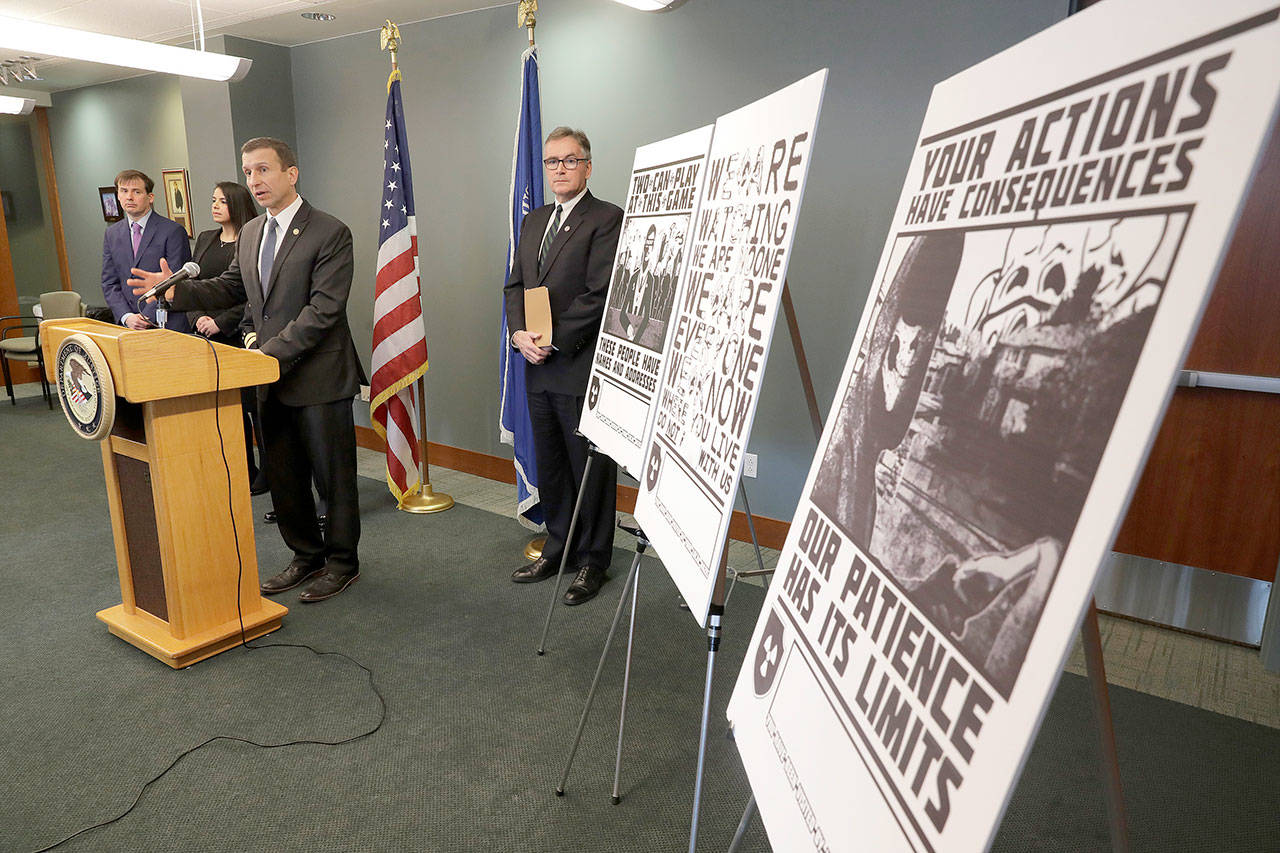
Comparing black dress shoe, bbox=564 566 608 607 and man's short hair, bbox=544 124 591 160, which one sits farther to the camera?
black dress shoe, bbox=564 566 608 607

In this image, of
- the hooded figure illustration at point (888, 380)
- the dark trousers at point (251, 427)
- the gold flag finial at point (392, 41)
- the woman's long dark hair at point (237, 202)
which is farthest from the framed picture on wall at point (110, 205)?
the hooded figure illustration at point (888, 380)

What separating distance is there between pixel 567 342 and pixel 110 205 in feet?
18.6

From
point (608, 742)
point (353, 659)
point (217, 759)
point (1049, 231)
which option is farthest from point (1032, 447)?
point (353, 659)

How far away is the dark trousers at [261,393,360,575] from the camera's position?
2.97 meters

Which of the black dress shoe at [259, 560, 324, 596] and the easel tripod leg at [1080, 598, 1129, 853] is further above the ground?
the easel tripod leg at [1080, 598, 1129, 853]

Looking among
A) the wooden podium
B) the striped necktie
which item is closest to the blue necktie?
the wooden podium

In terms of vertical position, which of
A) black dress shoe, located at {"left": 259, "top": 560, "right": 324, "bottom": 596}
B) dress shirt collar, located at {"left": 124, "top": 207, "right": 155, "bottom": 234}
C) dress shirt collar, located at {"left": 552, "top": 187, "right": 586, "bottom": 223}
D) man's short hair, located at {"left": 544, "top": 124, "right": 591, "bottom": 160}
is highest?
man's short hair, located at {"left": 544, "top": 124, "right": 591, "bottom": 160}

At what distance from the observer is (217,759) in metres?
2.08

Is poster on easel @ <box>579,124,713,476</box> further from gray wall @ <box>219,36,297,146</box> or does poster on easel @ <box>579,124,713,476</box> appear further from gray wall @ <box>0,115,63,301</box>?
gray wall @ <box>0,115,63,301</box>

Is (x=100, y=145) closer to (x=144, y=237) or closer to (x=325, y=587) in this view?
(x=144, y=237)

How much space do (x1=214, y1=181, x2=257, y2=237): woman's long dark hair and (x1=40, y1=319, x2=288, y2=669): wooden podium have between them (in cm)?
146

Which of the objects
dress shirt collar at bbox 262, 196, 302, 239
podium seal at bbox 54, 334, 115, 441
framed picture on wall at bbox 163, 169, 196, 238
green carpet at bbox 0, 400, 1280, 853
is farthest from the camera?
framed picture on wall at bbox 163, 169, 196, 238

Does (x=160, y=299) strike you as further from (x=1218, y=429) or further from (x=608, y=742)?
(x=1218, y=429)

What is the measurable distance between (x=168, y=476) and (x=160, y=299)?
2.08 ft
